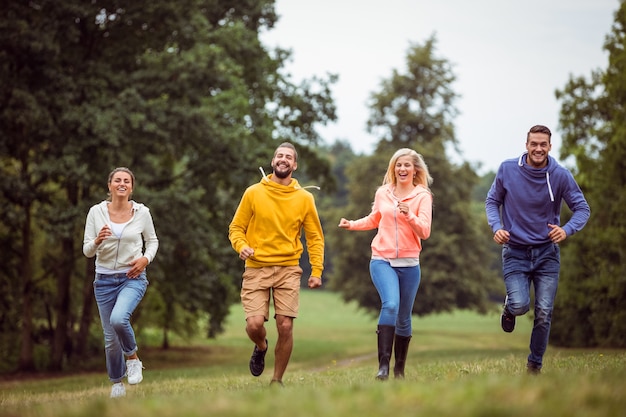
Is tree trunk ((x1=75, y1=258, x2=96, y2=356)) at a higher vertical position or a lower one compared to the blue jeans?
lower

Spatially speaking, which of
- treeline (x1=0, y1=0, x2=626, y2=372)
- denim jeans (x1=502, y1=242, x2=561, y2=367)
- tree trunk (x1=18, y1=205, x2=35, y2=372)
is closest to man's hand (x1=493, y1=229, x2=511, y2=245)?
denim jeans (x1=502, y1=242, x2=561, y2=367)

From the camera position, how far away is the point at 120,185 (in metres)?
8.95

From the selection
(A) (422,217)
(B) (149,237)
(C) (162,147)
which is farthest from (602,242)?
(B) (149,237)

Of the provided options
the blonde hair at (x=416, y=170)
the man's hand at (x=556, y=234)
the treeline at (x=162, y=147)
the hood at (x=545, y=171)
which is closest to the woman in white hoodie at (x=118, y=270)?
the blonde hair at (x=416, y=170)

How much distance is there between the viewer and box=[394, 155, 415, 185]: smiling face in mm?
9180

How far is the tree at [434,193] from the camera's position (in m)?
44.2

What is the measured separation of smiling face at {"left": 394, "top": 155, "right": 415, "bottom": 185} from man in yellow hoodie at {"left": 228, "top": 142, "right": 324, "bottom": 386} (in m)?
1.14

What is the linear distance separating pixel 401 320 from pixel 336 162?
4545 inches

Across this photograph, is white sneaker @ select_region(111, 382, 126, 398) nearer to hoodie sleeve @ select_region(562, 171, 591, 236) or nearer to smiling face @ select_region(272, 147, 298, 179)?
smiling face @ select_region(272, 147, 298, 179)

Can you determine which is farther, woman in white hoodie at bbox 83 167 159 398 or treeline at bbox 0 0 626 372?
treeline at bbox 0 0 626 372

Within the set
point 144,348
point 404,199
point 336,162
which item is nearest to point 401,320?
point 404,199

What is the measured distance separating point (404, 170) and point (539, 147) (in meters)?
1.50

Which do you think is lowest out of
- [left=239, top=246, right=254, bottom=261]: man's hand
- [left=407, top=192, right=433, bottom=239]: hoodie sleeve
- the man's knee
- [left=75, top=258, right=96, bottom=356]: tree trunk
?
[left=75, top=258, right=96, bottom=356]: tree trunk

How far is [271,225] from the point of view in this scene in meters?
8.66
